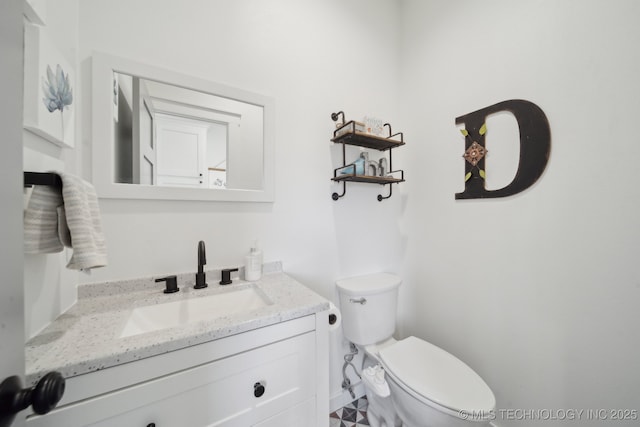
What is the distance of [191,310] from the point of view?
832mm

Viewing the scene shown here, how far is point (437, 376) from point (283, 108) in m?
1.58

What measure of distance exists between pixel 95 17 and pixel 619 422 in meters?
2.53

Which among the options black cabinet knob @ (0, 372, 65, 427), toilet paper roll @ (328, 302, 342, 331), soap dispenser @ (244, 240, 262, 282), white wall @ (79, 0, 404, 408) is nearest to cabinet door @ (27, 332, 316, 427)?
toilet paper roll @ (328, 302, 342, 331)

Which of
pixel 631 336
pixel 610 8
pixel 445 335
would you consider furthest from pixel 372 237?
pixel 610 8

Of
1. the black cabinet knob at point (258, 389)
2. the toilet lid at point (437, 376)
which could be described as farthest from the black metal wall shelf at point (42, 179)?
the toilet lid at point (437, 376)

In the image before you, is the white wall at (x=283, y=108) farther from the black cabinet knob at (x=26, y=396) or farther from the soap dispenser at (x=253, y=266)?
the black cabinet knob at (x=26, y=396)

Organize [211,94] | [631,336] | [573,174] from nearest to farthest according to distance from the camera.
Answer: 1. [631,336]
2. [573,174]
3. [211,94]

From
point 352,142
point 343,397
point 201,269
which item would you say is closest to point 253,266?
point 201,269

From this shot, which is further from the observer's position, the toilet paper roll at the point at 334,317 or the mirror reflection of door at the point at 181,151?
the mirror reflection of door at the point at 181,151

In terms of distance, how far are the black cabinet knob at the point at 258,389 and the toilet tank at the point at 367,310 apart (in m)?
0.68

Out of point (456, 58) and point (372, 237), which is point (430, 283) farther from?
point (456, 58)

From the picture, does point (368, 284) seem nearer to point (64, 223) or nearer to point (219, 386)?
point (219, 386)

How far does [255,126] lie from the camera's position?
3.68 feet

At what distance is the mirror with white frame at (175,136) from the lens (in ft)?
2.73
